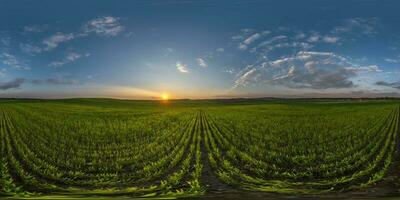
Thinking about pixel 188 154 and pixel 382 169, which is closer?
pixel 382 169

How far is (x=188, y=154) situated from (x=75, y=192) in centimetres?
890

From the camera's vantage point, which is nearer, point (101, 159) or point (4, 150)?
point (101, 159)

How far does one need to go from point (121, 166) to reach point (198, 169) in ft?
11.4

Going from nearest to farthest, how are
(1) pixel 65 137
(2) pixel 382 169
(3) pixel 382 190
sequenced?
(3) pixel 382 190 → (2) pixel 382 169 → (1) pixel 65 137

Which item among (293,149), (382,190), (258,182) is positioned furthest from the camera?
(293,149)

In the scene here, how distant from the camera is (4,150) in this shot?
66.2 feet

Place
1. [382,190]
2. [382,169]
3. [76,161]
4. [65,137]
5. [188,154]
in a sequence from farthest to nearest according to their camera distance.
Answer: [65,137]
[188,154]
[76,161]
[382,169]
[382,190]

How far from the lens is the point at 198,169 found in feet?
50.0

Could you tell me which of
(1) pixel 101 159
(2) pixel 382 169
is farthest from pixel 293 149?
(1) pixel 101 159

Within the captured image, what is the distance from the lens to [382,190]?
11883 millimetres

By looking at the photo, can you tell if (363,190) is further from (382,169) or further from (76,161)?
(76,161)

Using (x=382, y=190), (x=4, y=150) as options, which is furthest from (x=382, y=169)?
(x=4, y=150)

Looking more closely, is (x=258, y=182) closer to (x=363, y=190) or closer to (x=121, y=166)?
(x=363, y=190)

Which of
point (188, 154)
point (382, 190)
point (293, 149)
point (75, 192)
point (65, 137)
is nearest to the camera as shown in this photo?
point (75, 192)
